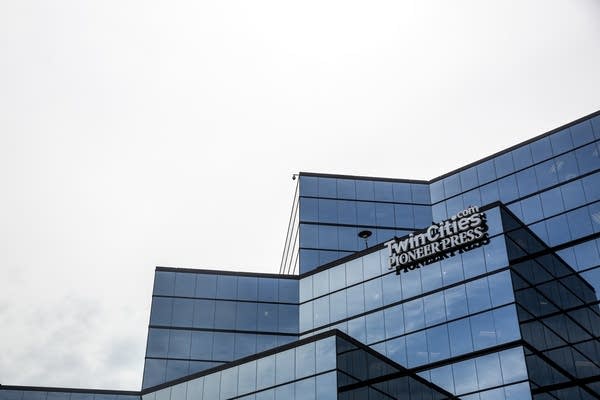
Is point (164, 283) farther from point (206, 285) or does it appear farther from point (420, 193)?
point (420, 193)

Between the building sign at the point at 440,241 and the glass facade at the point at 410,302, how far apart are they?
222 mm

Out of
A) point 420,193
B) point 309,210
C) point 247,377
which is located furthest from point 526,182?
point 247,377

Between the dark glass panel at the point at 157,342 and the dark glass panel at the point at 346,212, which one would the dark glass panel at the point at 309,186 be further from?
the dark glass panel at the point at 157,342

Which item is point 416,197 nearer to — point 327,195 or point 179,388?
point 327,195

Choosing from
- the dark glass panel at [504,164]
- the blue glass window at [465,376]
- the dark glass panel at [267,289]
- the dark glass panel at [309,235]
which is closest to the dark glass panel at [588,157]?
the dark glass panel at [504,164]

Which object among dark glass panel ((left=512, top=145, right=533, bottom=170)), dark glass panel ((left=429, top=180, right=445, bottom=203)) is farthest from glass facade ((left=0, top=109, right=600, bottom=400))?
dark glass panel ((left=429, top=180, right=445, bottom=203))

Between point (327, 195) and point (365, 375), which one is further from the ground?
point (327, 195)

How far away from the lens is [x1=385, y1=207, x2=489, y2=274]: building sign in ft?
158

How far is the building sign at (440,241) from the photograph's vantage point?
48.1 meters

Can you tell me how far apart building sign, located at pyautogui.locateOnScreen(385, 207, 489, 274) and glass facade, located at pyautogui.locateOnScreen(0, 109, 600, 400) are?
22 centimetres

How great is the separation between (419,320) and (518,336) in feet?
27.1

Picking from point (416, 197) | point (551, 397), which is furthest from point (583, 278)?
point (416, 197)

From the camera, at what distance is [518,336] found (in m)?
43.2

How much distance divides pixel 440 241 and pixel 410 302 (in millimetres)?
4791
